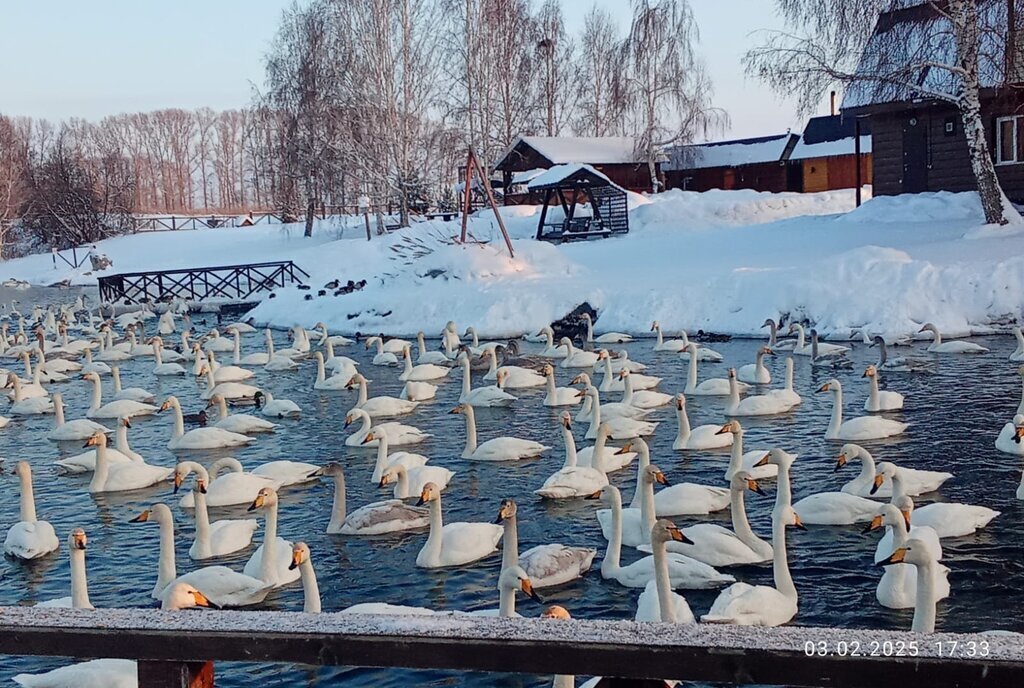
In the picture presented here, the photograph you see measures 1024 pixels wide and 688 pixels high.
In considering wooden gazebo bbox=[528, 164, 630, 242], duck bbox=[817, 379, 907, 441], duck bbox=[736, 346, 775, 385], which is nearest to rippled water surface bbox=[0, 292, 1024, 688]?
duck bbox=[817, 379, 907, 441]

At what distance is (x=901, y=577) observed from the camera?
7816 millimetres

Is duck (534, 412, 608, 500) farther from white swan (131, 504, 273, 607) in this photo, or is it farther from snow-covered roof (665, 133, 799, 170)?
snow-covered roof (665, 133, 799, 170)

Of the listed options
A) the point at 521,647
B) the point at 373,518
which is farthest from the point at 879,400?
the point at 521,647

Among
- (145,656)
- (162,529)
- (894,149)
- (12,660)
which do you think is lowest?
(12,660)

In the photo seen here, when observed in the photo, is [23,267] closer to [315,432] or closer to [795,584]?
[315,432]

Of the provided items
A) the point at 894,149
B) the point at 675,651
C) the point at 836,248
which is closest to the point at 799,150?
the point at 894,149

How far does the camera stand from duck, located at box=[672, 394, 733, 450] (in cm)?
1264

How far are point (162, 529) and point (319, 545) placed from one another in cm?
167

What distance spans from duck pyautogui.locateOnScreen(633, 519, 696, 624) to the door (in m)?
27.2

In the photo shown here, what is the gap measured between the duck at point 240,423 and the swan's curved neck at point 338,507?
4.77m

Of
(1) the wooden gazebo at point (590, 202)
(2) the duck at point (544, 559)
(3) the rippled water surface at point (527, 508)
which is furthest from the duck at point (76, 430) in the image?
(1) the wooden gazebo at point (590, 202)

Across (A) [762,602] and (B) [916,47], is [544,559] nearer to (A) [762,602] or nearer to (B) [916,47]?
(A) [762,602]

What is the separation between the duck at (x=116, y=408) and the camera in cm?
1678

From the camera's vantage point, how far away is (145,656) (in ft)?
8.64
